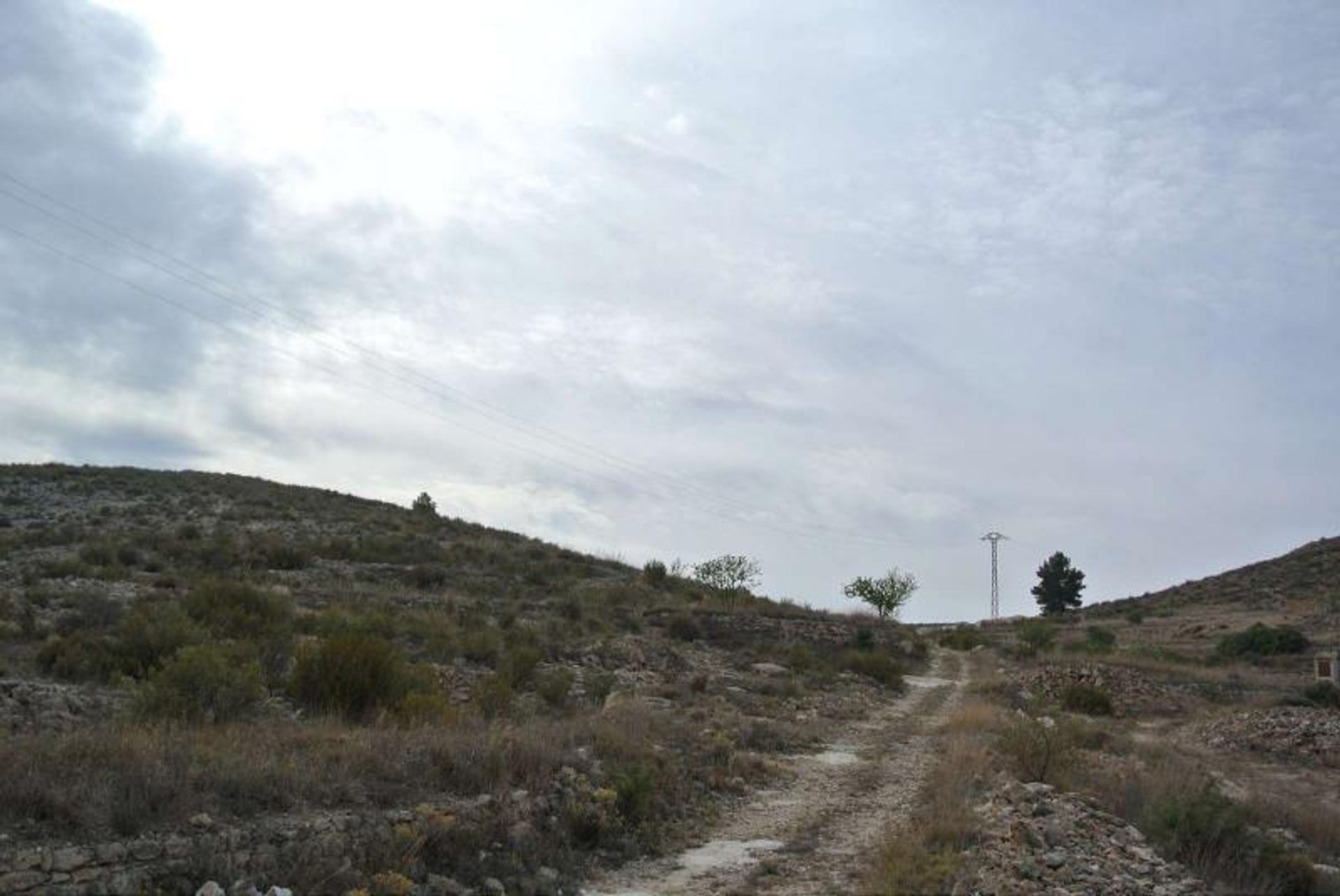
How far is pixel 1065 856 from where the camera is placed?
984cm

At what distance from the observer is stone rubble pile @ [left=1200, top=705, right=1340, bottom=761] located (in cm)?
2277

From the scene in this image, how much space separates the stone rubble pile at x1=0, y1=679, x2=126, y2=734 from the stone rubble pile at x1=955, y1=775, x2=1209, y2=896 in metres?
10.2

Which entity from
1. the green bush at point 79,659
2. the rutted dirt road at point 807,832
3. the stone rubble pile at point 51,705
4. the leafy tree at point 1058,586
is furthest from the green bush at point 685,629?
the leafy tree at point 1058,586

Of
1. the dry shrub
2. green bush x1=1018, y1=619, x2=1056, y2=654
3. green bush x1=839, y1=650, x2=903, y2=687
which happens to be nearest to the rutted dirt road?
the dry shrub

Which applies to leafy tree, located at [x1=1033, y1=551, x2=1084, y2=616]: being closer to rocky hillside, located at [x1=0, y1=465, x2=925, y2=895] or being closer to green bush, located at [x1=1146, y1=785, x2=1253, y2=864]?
rocky hillside, located at [x1=0, y1=465, x2=925, y2=895]

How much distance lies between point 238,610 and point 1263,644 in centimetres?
4230

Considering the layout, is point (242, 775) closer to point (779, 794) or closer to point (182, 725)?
point (182, 725)

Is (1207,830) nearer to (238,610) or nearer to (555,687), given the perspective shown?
(555,687)

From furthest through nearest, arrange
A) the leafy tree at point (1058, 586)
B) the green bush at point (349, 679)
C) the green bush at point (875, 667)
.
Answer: the leafy tree at point (1058, 586)
the green bush at point (875, 667)
the green bush at point (349, 679)

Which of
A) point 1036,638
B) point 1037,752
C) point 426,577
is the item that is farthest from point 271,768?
point 1036,638

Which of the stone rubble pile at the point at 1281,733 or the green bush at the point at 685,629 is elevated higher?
the green bush at the point at 685,629

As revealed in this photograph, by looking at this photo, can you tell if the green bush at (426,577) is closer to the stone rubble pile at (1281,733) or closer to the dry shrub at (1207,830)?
the stone rubble pile at (1281,733)

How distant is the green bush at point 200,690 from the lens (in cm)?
1298

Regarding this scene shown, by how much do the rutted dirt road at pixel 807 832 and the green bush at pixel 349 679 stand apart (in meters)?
5.93
